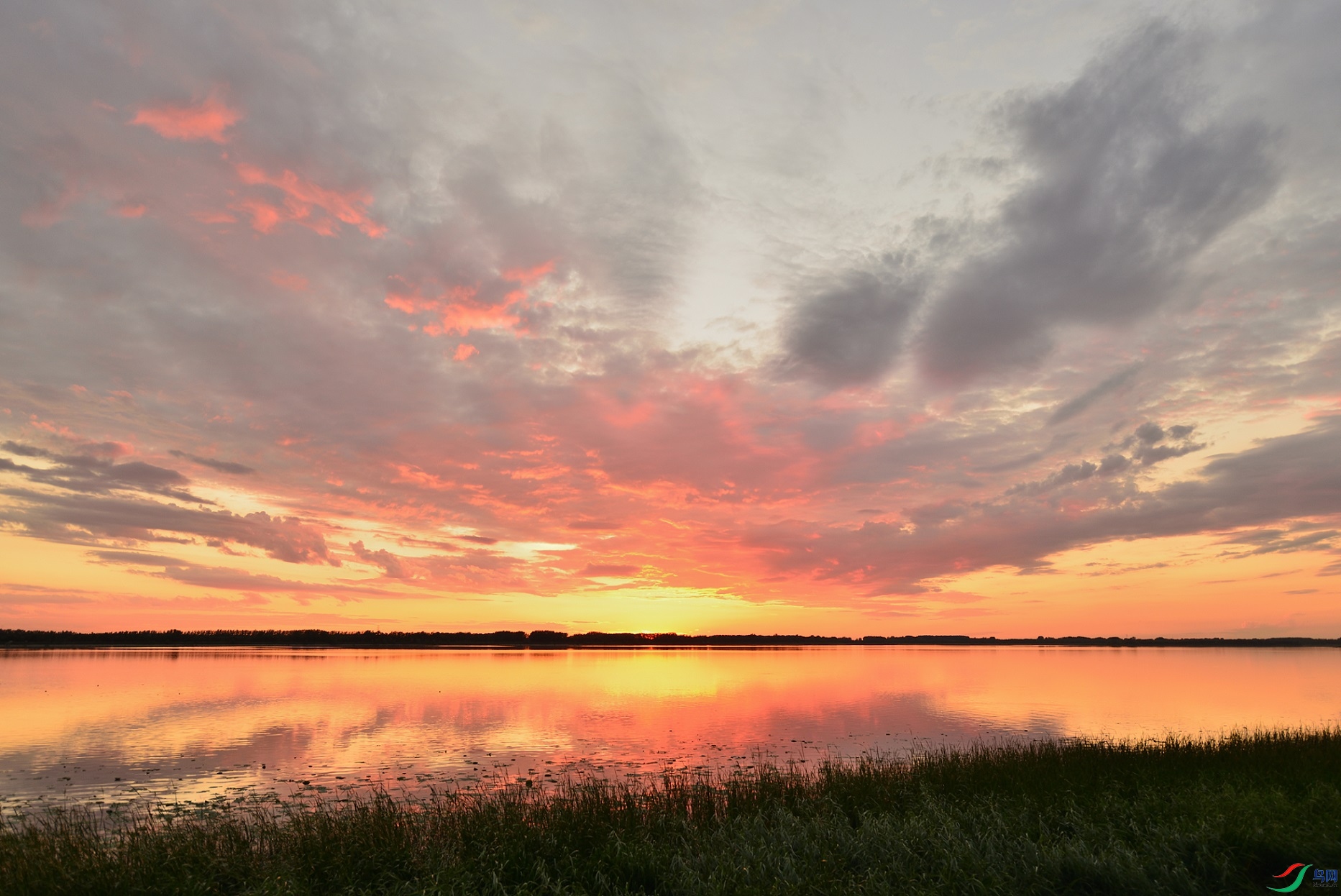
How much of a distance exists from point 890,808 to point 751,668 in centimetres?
9883

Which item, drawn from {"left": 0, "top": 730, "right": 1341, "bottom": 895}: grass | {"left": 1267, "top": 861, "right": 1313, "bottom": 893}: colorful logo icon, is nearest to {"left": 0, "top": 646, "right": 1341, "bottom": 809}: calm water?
{"left": 0, "top": 730, "right": 1341, "bottom": 895}: grass

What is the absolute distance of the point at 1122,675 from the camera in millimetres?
95125

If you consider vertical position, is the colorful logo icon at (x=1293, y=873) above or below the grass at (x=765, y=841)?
above

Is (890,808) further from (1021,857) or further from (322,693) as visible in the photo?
(322,693)

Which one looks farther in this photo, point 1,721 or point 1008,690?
point 1008,690

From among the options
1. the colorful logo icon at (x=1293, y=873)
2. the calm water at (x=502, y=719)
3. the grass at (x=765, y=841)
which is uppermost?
the colorful logo icon at (x=1293, y=873)

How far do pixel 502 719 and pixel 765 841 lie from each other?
36908 mm

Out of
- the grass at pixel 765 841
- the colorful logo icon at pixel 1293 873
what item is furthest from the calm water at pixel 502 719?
the colorful logo icon at pixel 1293 873

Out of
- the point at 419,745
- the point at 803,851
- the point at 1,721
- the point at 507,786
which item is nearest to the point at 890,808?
the point at 803,851
